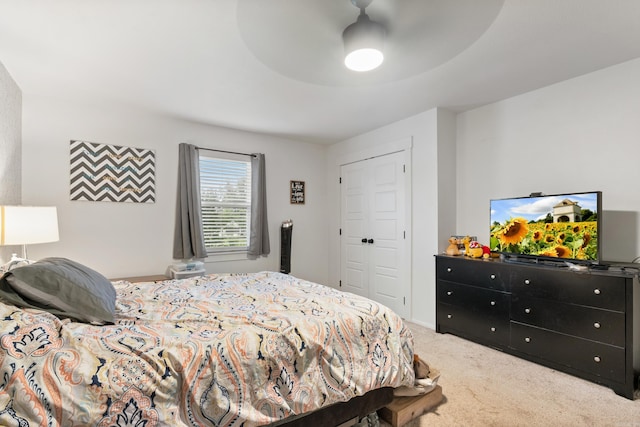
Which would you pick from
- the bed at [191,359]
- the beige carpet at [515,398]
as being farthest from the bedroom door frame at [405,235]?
the bed at [191,359]

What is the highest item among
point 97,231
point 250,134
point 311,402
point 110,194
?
point 250,134

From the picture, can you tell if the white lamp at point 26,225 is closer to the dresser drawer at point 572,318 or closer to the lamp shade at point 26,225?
the lamp shade at point 26,225

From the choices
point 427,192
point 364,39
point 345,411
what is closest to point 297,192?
point 427,192

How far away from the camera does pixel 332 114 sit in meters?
3.57

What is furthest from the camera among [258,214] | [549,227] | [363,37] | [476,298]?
[258,214]

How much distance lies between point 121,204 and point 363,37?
313 centimetres

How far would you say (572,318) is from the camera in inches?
91.9

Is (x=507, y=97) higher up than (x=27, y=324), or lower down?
higher up

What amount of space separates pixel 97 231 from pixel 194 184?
112 cm

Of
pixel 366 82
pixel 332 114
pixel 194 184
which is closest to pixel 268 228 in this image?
pixel 194 184

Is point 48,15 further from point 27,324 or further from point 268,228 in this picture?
point 268,228

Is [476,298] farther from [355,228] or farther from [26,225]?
[26,225]

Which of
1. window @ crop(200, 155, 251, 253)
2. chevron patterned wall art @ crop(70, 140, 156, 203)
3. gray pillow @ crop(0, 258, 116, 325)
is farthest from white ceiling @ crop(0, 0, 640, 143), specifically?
gray pillow @ crop(0, 258, 116, 325)

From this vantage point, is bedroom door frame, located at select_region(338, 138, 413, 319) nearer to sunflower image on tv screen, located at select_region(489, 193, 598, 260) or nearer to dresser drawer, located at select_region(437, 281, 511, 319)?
dresser drawer, located at select_region(437, 281, 511, 319)
